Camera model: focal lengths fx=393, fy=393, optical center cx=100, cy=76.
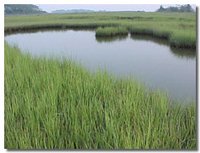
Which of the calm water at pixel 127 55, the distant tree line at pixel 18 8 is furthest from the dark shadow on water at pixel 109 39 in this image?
the distant tree line at pixel 18 8

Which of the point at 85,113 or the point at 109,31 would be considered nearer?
the point at 85,113

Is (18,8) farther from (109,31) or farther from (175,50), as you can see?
(175,50)

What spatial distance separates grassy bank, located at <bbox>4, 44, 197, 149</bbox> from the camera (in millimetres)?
1788

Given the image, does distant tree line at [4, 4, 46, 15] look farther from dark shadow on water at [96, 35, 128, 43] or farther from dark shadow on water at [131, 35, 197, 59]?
dark shadow on water at [131, 35, 197, 59]

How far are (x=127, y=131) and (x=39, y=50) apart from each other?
23.8 inches

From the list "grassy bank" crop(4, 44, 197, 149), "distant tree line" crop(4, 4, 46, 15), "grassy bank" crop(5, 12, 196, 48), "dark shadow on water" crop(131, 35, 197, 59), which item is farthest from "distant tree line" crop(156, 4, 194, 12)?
"distant tree line" crop(4, 4, 46, 15)

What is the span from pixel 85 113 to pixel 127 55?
36 cm

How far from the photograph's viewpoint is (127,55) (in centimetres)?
195

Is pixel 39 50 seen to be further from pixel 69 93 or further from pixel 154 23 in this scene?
pixel 154 23

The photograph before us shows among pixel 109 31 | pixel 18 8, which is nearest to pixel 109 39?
pixel 109 31

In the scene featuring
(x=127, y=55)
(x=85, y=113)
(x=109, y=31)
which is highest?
(x=109, y=31)

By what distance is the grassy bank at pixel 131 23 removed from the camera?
1857 millimetres

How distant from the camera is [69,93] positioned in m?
1.90

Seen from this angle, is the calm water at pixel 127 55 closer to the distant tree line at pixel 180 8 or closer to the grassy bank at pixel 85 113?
the grassy bank at pixel 85 113
